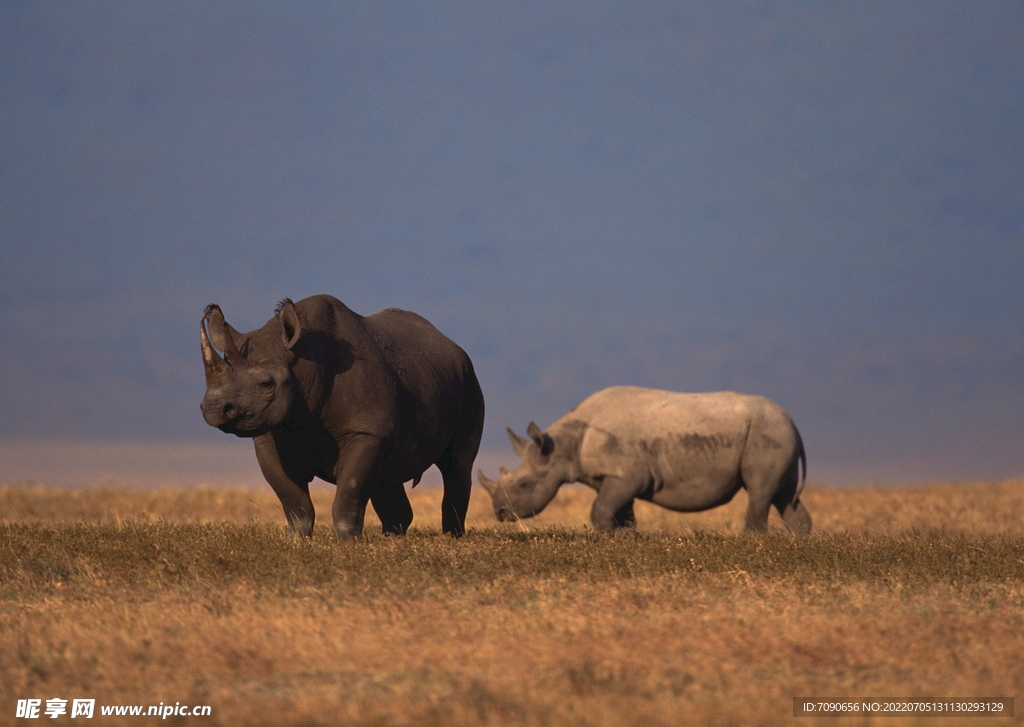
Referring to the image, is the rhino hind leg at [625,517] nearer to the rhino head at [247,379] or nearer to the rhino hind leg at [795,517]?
the rhino hind leg at [795,517]

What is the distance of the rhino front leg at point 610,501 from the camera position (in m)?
14.7

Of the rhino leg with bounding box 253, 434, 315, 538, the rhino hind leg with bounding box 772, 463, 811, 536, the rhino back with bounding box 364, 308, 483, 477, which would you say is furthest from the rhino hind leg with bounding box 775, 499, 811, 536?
the rhino leg with bounding box 253, 434, 315, 538

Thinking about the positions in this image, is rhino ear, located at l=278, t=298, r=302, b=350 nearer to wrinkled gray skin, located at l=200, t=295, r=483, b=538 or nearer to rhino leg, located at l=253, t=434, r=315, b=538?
wrinkled gray skin, located at l=200, t=295, r=483, b=538

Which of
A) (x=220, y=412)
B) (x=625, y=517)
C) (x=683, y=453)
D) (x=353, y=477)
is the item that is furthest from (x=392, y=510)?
(x=683, y=453)

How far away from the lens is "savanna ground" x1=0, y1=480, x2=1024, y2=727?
486 centimetres

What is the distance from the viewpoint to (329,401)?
9953mm

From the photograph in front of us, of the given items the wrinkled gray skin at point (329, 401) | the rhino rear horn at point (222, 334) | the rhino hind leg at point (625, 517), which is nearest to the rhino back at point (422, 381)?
the wrinkled gray skin at point (329, 401)

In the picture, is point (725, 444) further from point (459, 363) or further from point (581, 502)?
point (581, 502)

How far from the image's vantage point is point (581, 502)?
83.0 feet

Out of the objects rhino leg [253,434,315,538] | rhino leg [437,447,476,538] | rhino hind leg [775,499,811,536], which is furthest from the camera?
rhino hind leg [775,499,811,536]

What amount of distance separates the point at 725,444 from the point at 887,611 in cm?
780

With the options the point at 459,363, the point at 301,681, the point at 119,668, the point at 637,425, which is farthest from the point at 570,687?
the point at 637,425

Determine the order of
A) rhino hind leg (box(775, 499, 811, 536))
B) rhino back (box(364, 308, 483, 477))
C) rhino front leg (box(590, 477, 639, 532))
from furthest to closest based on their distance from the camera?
rhino hind leg (box(775, 499, 811, 536)), rhino front leg (box(590, 477, 639, 532)), rhino back (box(364, 308, 483, 477))

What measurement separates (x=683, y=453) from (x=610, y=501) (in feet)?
3.74
